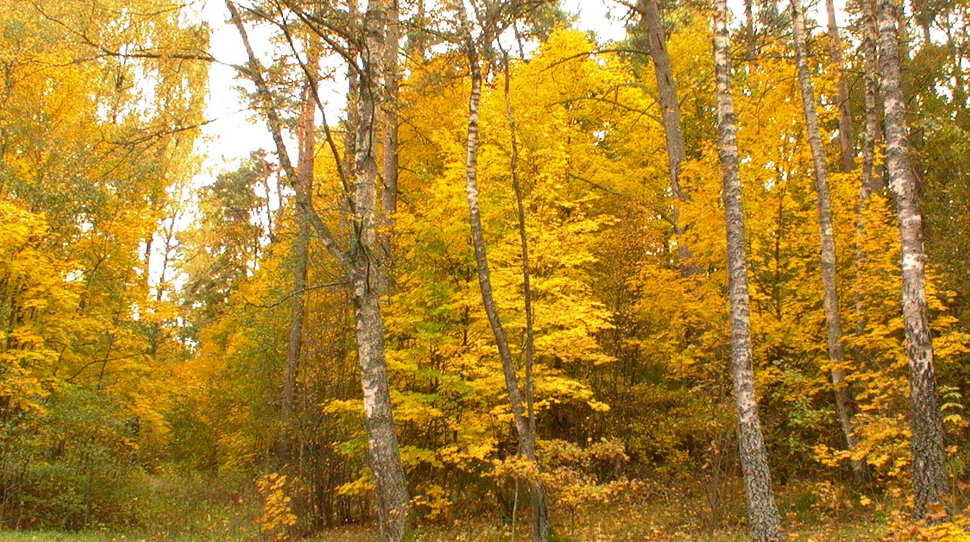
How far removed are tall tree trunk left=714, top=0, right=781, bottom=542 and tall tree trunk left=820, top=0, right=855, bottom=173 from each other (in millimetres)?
5169

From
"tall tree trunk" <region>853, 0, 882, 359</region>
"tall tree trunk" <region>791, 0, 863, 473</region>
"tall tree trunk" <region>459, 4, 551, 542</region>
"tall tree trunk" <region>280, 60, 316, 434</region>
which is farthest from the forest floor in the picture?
"tall tree trunk" <region>853, 0, 882, 359</region>

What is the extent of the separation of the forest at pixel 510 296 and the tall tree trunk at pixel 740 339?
0.03 meters

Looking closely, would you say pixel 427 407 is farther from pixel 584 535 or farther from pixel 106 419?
pixel 106 419

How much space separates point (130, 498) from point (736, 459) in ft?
37.5

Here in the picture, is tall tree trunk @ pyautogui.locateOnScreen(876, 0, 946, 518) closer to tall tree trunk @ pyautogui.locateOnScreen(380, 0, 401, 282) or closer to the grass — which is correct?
the grass

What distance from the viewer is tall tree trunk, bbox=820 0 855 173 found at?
12555mm

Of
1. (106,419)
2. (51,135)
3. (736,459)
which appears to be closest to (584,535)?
(736,459)

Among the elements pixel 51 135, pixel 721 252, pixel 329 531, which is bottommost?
pixel 329 531

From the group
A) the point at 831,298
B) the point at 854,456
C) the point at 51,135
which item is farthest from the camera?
the point at 51,135

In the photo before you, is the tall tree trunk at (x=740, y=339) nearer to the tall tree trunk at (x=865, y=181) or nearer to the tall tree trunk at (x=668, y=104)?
the tall tree trunk at (x=865, y=181)

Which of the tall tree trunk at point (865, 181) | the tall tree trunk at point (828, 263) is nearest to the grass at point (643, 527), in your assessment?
the tall tree trunk at point (828, 263)

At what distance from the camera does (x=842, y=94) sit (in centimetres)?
1568

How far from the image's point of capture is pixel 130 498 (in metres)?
13.2

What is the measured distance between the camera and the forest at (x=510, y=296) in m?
8.50
